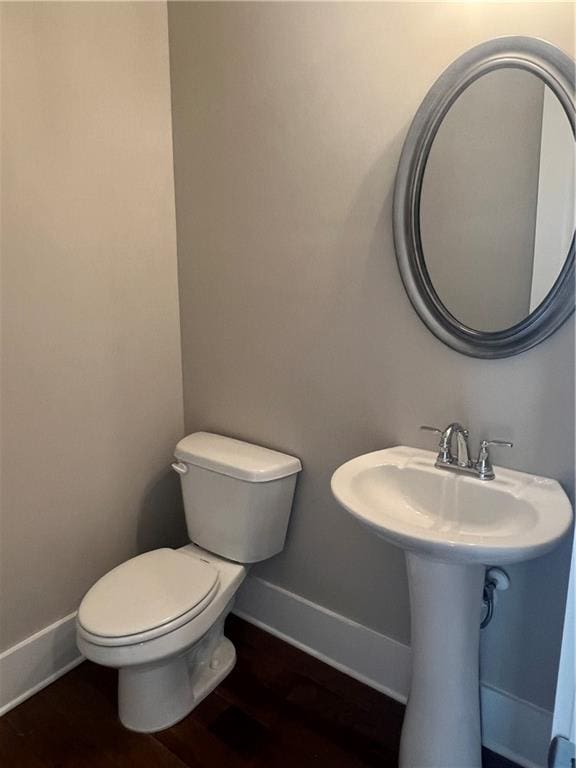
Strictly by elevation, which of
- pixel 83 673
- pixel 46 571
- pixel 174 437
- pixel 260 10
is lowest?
pixel 83 673

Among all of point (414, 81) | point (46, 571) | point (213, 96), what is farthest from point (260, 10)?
point (46, 571)

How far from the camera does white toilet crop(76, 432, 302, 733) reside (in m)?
1.45

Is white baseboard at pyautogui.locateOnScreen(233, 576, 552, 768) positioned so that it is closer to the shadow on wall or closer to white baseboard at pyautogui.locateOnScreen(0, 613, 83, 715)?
the shadow on wall

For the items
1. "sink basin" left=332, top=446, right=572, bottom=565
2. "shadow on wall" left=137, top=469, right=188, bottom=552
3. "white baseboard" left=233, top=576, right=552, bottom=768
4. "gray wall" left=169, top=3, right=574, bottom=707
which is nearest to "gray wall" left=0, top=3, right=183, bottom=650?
"shadow on wall" left=137, top=469, right=188, bottom=552

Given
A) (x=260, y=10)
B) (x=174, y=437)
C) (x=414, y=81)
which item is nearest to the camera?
(x=414, y=81)

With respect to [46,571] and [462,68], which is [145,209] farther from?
[46,571]

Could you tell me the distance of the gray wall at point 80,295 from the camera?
1575mm

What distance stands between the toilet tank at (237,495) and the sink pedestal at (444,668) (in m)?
0.57

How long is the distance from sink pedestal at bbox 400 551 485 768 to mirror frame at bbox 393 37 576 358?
1.82ft

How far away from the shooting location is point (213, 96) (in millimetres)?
1812

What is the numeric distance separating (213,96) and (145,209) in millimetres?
443

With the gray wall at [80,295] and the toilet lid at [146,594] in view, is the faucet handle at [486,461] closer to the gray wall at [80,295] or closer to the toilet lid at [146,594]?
the toilet lid at [146,594]

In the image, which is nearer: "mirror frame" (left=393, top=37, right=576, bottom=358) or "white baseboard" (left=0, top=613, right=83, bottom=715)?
"mirror frame" (left=393, top=37, right=576, bottom=358)

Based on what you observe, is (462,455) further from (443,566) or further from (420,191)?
(420,191)
